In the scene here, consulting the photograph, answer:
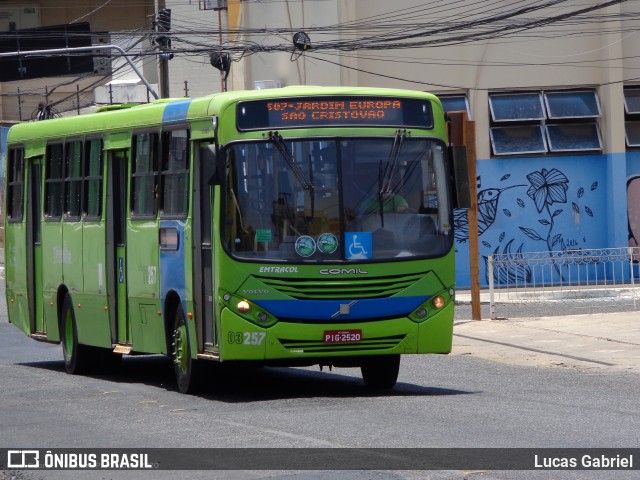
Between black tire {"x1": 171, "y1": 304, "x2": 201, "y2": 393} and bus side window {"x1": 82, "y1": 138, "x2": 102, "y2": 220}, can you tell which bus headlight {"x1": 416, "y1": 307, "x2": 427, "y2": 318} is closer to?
black tire {"x1": 171, "y1": 304, "x2": 201, "y2": 393}

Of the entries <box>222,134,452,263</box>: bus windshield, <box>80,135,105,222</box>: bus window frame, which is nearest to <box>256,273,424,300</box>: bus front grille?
<box>222,134,452,263</box>: bus windshield

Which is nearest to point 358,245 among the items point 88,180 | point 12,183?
point 88,180

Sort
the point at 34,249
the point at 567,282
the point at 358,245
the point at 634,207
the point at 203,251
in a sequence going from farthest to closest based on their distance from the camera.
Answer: the point at 634,207 → the point at 567,282 → the point at 34,249 → the point at 203,251 → the point at 358,245

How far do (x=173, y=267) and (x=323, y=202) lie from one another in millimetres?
1944

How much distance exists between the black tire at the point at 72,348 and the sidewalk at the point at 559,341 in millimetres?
5149

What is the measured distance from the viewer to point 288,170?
12500 mm

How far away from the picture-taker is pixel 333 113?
12789 mm

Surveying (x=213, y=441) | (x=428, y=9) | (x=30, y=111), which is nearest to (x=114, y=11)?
(x=30, y=111)

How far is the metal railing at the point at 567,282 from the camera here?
2475 cm

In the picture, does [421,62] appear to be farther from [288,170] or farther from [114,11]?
[114,11]

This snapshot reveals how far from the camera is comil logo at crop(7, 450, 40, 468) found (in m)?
9.30

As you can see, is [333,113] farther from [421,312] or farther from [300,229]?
[421,312]

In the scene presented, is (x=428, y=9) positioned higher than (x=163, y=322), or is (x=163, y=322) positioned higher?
(x=428, y=9)

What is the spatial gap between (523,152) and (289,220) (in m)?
18.2
